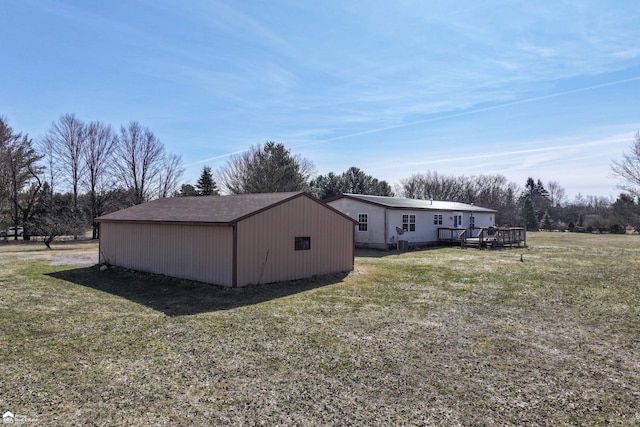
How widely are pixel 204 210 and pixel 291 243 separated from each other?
3150 mm

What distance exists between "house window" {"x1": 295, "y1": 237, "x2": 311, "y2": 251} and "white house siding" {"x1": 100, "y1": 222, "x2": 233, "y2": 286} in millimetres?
2344

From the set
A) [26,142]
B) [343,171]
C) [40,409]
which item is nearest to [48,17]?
[40,409]

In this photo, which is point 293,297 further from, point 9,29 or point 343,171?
point 343,171

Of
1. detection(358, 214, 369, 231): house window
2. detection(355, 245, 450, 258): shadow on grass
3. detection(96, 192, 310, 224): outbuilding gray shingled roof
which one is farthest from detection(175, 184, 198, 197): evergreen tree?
detection(96, 192, 310, 224): outbuilding gray shingled roof

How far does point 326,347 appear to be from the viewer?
18.5 ft

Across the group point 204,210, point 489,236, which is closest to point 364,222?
point 489,236

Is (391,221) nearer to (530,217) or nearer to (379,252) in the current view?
(379,252)

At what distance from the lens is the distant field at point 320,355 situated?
12.5 feet

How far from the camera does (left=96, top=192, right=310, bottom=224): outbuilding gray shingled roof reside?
34.8ft

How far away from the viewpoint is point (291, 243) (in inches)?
450

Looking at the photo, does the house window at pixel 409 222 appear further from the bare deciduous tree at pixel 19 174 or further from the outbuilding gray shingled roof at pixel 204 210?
the bare deciduous tree at pixel 19 174

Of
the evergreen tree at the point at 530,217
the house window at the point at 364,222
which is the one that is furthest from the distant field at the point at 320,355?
the evergreen tree at the point at 530,217

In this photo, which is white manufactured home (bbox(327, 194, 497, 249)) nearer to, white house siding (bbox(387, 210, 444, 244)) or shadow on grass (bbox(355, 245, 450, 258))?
white house siding (bbox(387, 210, 444, 244))

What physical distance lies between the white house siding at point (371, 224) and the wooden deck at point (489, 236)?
17.7ft
